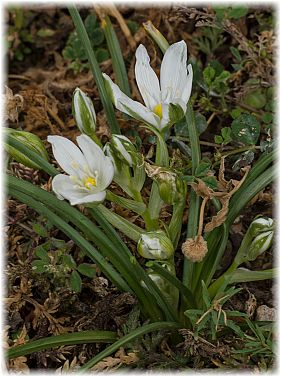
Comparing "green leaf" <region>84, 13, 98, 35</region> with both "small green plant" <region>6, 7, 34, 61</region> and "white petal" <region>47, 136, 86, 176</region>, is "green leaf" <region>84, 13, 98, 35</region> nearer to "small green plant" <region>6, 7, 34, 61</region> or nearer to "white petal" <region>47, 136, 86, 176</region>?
"small green plant" <region>6, 7, 34, 61</region>

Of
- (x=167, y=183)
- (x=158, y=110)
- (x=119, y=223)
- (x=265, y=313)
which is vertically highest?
(x=158, y=110)

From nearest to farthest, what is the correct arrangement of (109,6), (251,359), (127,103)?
1. (127,103)
2. (251,359)
3. (109,6)

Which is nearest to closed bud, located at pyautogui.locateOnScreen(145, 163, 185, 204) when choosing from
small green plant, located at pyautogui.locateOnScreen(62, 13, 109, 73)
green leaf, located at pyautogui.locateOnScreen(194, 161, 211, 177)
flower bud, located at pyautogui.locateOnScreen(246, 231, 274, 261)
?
green leaf, located at pyautogui.locateOnScreen(194, 161, 211, 177)

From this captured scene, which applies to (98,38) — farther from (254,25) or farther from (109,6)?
(254,25)

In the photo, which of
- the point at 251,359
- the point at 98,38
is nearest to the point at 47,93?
the point at 98,38

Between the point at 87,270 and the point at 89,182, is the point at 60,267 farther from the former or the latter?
the point at 89,182

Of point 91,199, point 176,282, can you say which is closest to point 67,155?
point 91,199

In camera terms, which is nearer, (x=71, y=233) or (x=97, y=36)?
(x=71, y=233)
